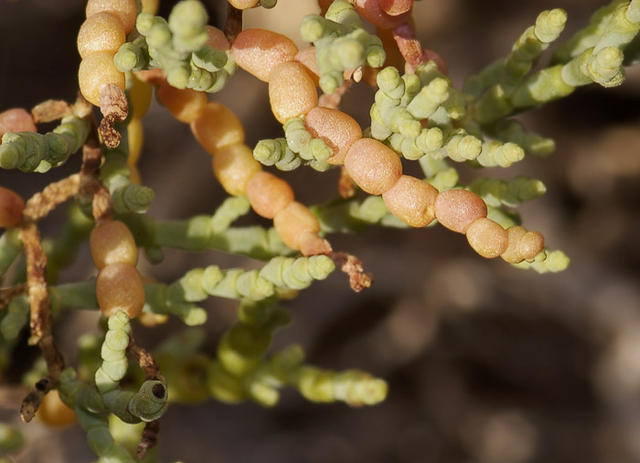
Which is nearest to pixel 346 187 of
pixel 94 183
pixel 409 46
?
pixel 409 46

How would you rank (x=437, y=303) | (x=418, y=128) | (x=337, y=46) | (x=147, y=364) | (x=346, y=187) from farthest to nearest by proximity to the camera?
(x=437, y=303), (x=346, y=187), (x=147, y=364), (x=418, y=128), (x=337, y=46)

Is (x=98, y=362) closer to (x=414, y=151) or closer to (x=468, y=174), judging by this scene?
(x=414, y=151)

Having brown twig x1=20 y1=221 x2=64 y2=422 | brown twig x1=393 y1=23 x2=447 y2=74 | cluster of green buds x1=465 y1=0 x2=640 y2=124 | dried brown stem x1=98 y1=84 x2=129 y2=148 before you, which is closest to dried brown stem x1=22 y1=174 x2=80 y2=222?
brown twig x1=20 y1=221 x2=64 y2=422

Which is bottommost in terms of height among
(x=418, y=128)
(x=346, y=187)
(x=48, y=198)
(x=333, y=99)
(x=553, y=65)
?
(x=48, y=198)

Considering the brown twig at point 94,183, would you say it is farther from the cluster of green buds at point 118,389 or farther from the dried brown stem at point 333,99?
the dried brown stem at point 333,99

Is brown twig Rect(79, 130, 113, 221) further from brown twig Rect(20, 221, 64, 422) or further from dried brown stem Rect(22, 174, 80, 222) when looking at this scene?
brown twig Rect(20, 221, 64, 422)

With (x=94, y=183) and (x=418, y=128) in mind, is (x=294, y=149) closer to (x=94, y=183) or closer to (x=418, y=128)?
(x=418, y=128)

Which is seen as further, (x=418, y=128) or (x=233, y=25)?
(x=233, y=25)

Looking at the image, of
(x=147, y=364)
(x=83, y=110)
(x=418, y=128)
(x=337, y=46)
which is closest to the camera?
(x=337, y=46)
